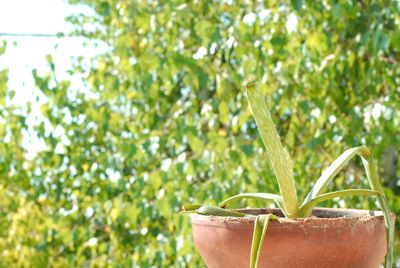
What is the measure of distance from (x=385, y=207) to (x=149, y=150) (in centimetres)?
124

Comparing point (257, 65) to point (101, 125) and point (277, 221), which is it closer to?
point (101, 125)

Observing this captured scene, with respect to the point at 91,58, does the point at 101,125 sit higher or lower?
lower

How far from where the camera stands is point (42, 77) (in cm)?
214

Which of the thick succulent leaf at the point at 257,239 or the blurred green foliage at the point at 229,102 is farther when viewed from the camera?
the blurred green foliage at the point at 229,102

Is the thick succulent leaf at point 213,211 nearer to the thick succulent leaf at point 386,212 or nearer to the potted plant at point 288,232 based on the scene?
the potted plant at point 288,232

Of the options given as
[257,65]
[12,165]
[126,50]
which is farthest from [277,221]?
[12,165]

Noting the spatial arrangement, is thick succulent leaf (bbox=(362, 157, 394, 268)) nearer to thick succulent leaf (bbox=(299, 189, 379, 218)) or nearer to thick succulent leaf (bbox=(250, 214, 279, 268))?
thick succulent leaf (bbox=(299, 189, 379, 218))

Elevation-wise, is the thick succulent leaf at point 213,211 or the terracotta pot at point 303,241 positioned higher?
the thick succulent leaf at point 213,211

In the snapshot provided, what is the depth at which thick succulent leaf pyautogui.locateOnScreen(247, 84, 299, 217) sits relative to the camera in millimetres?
527

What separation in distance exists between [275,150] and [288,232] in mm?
86

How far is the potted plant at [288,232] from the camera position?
0.49 metres

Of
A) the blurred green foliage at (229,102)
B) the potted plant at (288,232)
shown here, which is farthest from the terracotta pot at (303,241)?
the blurred green foliage at (229,102)

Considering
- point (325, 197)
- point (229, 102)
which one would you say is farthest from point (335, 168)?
point (229, 102)

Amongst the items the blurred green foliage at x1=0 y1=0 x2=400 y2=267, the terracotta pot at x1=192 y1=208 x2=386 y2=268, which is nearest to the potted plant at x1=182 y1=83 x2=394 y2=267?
the terracotta pot at x1=192 y1=208 x2=386 y2=268
